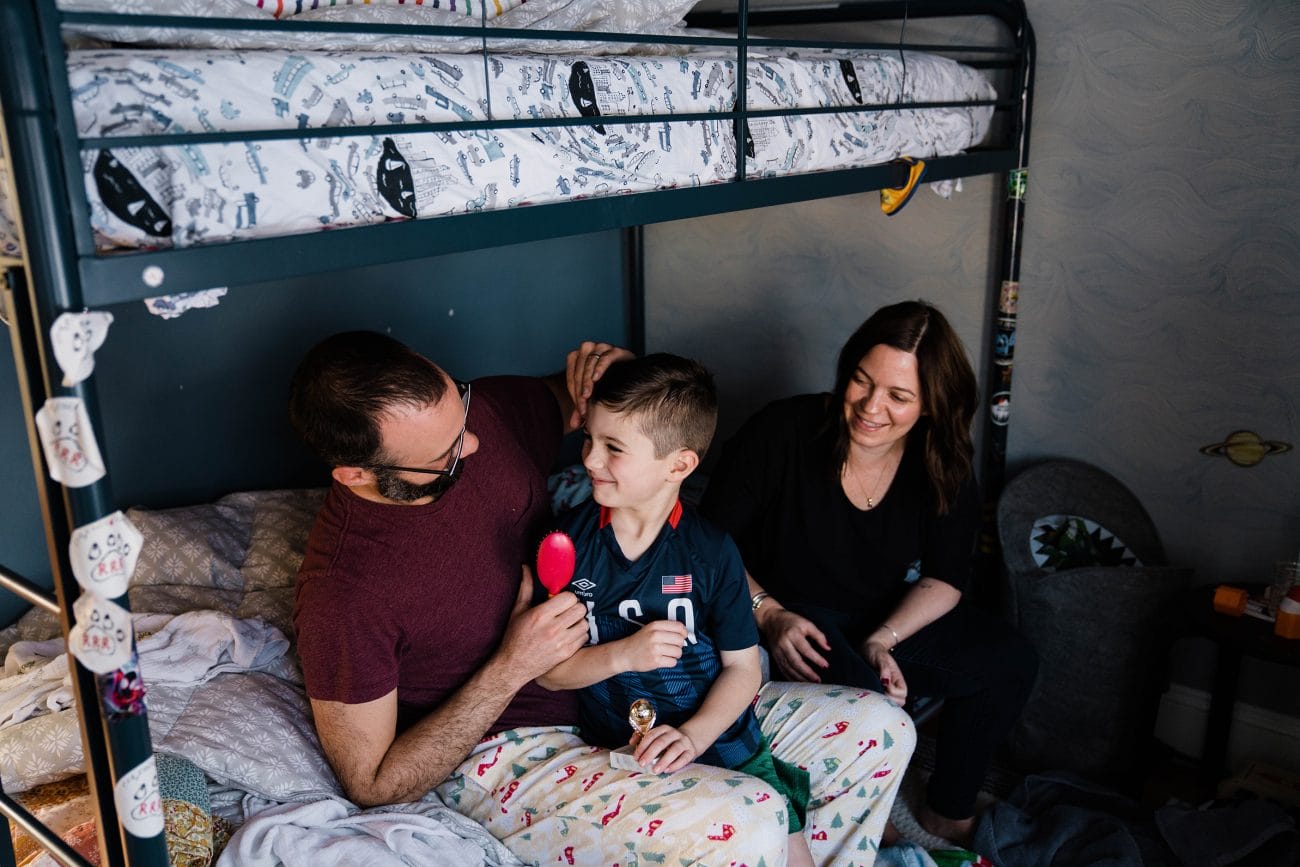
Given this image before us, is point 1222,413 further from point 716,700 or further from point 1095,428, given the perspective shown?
point 716,700

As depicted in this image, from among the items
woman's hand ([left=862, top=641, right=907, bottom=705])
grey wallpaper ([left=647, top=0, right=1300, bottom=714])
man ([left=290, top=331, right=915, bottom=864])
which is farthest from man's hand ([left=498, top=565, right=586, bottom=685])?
grey wallpaper ([left=647, top=0, right=1300, bottom=714])

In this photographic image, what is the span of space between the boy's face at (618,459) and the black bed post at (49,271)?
0.80 m

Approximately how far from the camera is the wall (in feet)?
6.83

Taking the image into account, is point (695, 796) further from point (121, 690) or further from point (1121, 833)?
point (1121, 833)

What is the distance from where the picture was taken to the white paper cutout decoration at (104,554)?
0.94 metres

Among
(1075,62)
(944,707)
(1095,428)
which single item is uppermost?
(1075,62)

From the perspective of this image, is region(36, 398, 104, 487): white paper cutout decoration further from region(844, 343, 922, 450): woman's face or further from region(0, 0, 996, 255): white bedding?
region(844, 343, 922, 450): woman's face

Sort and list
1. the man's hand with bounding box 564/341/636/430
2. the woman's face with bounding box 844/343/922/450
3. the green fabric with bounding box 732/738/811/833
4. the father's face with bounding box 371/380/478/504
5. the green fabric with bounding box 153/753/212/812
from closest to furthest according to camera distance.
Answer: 1. the green fabric with bounding box 153/753/212/812
2. the father's face with bounding box 371/380/478/504
3. the green fabric with bounding box 732/738/811/833
4. the man's hand with bounding box 564/341/636/430
5. the woman's face with bounding box 844/343/922/450

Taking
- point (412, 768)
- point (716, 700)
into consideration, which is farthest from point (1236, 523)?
point (412, 768)

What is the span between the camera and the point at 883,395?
81.1 inches

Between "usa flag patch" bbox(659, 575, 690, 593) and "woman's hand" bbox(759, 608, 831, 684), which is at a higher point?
"usa flag patch" bbox(659, 575, 690, 593)

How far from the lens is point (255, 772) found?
5.11ft

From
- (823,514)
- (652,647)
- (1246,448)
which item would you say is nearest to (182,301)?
(652,647)

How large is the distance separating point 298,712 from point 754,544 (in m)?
1.02
